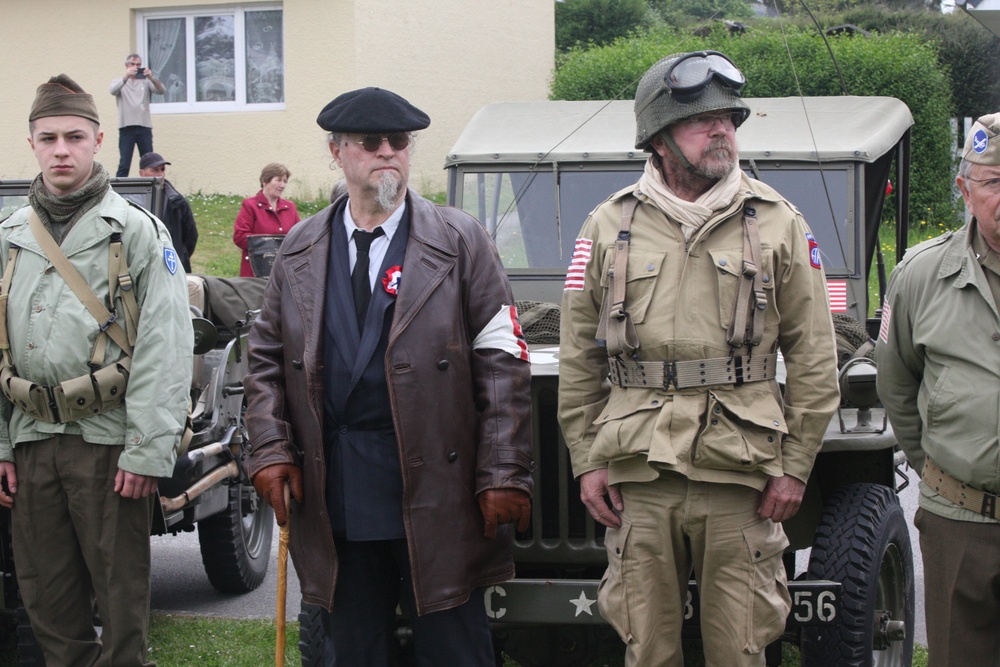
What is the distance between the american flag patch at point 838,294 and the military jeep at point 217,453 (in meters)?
2.39

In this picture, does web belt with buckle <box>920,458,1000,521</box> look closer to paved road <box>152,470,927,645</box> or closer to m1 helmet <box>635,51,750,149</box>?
m1 helmet <box>635,51,750,149</box>

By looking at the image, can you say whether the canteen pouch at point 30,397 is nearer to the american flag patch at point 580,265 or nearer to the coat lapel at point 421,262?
the coat lapel at point 421,262

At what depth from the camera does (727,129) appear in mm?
3141

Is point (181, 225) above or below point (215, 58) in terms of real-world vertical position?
below

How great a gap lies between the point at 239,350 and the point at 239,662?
1.44 metres

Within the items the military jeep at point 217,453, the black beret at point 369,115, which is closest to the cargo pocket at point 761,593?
the black beret at point 369,115

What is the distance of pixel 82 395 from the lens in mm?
3559

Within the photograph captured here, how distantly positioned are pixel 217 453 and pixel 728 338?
8.97 feet

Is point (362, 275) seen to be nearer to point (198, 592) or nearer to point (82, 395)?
point (82, 395)

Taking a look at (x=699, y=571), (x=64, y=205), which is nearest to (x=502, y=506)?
(x=699, y=571)

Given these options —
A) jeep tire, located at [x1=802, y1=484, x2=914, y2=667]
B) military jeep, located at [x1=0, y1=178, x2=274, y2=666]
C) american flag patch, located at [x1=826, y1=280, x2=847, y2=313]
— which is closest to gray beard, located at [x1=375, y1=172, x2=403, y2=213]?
jeep tire, located at [x1=802, y1=484, x2=914, y2=667]

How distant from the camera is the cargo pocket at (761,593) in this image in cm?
303

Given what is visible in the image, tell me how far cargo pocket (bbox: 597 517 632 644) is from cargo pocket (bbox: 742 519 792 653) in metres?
0.29

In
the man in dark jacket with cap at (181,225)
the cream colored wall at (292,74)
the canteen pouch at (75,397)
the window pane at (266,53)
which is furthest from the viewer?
the window pane at (266,53)
